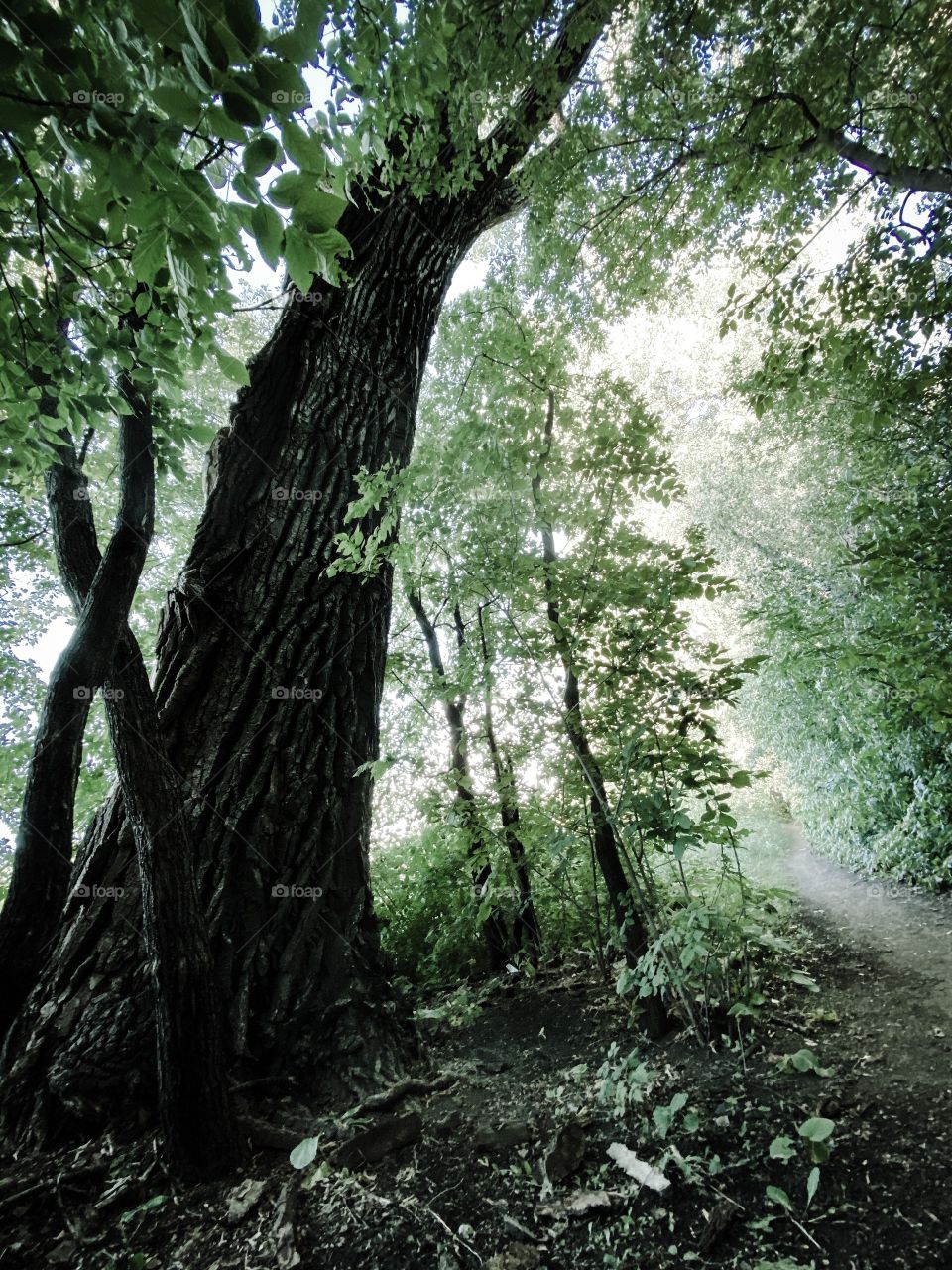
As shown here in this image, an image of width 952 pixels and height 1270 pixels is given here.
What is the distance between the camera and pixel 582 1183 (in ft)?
5.16

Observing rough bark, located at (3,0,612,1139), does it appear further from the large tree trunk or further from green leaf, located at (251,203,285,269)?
green leaf, located at (251,203,285,269)

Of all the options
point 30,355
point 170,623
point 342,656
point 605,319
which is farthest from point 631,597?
point 605,319

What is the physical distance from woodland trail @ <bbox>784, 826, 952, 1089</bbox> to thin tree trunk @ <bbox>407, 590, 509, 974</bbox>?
1.79 meters

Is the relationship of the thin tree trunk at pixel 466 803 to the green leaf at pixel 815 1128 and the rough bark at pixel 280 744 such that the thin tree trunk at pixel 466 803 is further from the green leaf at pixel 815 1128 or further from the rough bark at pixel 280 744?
the green leaf at pixel 815 1128

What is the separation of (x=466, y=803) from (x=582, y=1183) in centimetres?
178

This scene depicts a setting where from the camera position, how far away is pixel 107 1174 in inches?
68.7

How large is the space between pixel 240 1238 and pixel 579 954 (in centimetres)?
257

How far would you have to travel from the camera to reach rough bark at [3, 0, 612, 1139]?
207 centimetres

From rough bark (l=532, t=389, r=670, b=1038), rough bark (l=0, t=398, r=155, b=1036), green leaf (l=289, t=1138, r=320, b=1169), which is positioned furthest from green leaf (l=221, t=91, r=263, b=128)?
green leaf (l=289, t=1138, r=320, b=1169)

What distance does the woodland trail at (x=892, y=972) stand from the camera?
2027 millimetres

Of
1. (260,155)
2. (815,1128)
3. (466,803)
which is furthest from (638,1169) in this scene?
(260,155)

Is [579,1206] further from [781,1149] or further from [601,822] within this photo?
[601,822]

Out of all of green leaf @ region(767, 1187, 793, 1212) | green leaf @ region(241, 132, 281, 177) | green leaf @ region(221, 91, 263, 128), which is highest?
green leaf @ region(221, 91, 263, 128)

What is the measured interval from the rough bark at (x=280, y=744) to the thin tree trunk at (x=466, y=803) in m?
0.55
